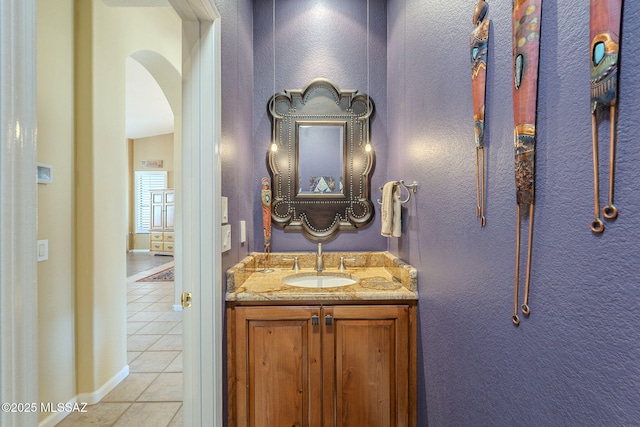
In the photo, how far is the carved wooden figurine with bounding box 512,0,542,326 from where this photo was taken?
663 millimetres

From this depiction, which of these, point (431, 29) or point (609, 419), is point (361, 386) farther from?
point (431, 29)

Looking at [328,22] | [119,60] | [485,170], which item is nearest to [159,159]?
[119,60]

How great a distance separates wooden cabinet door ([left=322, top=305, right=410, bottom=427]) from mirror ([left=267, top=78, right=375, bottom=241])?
710 millimetres

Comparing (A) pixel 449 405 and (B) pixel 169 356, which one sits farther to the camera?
(B) pixel 169 356

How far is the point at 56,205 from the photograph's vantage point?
1675mm

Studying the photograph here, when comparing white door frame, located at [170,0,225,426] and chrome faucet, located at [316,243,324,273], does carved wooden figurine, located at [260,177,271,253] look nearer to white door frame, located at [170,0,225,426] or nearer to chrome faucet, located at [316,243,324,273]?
chrome faucet, located at [316,243,324,273]

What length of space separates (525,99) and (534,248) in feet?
1.22

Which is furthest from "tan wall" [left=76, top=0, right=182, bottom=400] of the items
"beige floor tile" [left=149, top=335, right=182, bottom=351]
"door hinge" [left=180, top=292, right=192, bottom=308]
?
"door hinge" [left=180, top=292, right=192, bottom=308]

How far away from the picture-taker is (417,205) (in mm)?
1424

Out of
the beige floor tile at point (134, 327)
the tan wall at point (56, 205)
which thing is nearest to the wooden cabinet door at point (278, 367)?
the tan wall at point (56, 205)

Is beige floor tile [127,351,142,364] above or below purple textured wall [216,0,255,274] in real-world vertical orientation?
below

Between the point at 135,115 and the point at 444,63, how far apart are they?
6.82 m

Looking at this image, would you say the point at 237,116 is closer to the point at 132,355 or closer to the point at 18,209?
the point at 18,209

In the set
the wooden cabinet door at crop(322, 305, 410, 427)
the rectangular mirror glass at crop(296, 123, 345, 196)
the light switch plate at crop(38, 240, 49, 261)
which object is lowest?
the wooden cabinet door at crop(322, 305, 410, 427)
